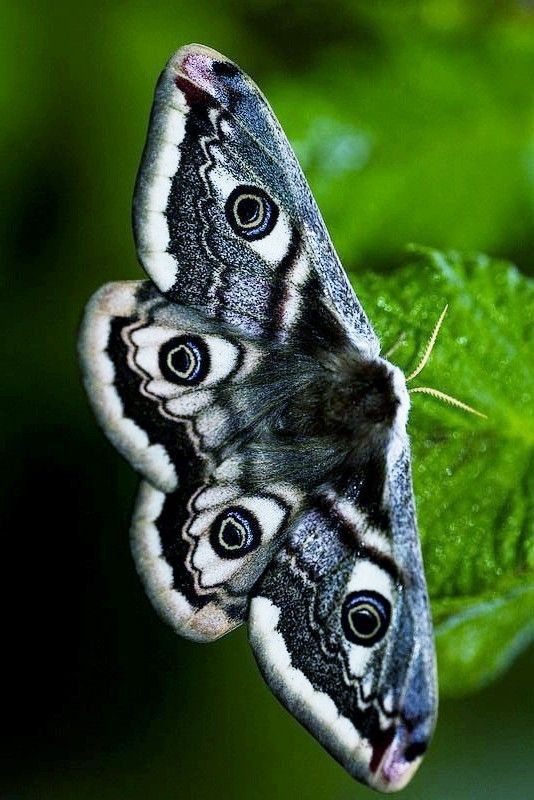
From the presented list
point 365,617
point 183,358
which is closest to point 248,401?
point 183,358

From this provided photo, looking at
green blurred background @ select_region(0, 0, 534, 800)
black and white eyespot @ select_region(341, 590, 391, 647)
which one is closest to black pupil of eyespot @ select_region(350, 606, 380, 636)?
black and white eyespot @ select_region(341, 590, 391, 647)

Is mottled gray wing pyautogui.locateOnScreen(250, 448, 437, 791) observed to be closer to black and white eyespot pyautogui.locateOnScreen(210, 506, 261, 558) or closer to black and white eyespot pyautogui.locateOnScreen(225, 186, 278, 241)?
black and white eyespot pyautogui.locateOnScreen(210, 506, 261, 558)

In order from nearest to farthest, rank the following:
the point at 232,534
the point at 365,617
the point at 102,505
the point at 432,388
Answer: the point at 365,617 → the point at 232,534 → the point at 432,388 → the point at 102,505

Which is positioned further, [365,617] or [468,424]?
[468,424]


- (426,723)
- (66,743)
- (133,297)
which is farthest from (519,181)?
(66,743)

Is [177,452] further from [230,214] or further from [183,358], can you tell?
[230,214]

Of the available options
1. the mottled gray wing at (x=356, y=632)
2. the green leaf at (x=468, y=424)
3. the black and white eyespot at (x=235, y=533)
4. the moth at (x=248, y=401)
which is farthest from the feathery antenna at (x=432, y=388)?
the black and white eyespot at (x=235, y=533)

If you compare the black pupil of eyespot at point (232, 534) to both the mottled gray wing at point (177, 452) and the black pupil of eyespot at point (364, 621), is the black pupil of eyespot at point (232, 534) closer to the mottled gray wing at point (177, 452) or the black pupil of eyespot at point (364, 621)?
the mottled gray wing at point (177, 452)
